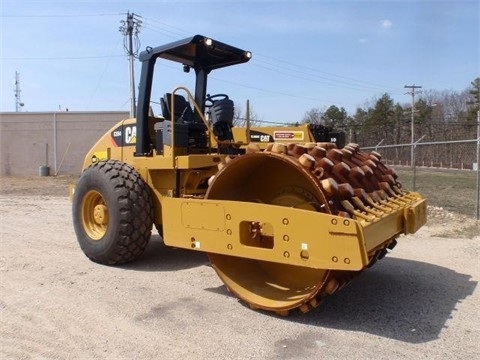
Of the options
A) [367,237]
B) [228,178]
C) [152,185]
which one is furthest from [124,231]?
[367,237]

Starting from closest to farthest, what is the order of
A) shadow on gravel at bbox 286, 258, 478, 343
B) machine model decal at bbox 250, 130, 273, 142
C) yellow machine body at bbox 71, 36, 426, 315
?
yellow machine body at bbox 71, 36, 426, 315, shadow on gravel at bbox 286, 258, 478, 343, machine model decal at bbox 250, 130, 273, 142

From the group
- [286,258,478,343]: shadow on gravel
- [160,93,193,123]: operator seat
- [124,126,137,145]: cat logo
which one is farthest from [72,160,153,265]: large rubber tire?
[286,258,478,343]: shadow on gravel

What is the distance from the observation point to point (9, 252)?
22.7 feet

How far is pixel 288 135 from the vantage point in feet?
33.7

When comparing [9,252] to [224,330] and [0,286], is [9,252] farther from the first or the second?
[224,330]

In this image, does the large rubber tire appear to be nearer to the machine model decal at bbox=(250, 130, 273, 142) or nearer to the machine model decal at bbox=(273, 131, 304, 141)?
the machine model decal at bbox=(250, 130, 273, 142)

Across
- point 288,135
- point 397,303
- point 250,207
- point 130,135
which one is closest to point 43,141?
point 288,135

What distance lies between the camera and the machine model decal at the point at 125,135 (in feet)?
21.1

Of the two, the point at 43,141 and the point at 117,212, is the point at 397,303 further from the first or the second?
the point at 43,141

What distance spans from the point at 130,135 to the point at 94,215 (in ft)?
3.66


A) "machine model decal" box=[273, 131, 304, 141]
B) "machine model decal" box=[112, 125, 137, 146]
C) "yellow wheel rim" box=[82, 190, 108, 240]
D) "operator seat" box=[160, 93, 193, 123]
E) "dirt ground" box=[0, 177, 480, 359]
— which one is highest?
"operator seat" box=[160, 93, 193, 123]

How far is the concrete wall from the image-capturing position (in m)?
28.4

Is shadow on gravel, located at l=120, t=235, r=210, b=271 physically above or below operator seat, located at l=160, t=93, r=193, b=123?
below

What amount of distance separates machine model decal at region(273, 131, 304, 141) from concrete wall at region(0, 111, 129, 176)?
1981cm
